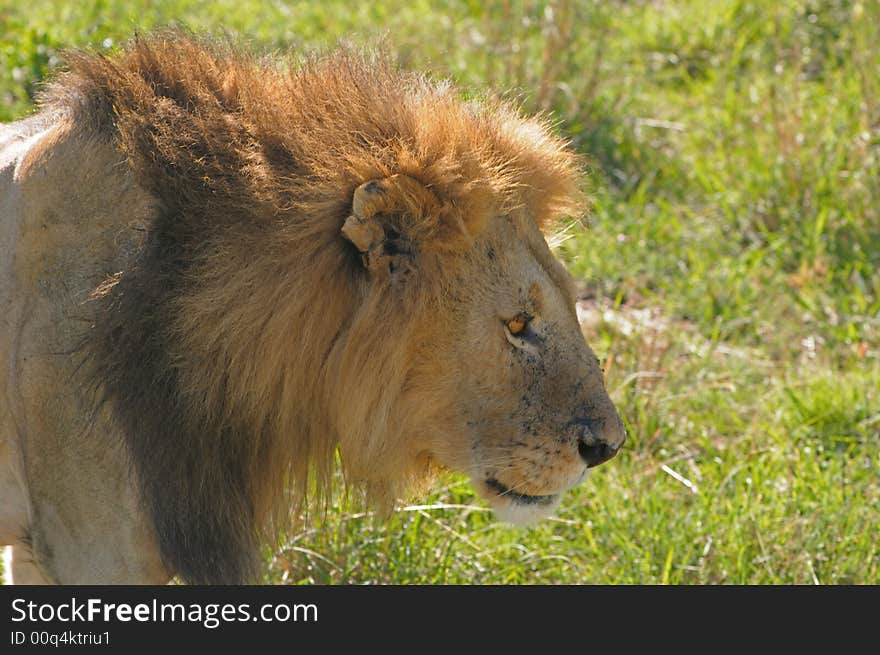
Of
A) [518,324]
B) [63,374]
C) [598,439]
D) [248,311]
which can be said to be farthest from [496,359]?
[63,374]

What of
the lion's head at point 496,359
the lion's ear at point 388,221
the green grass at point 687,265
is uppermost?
the lion's ear at point 388,221

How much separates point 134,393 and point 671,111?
4.26m

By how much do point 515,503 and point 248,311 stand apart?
26.7 inches

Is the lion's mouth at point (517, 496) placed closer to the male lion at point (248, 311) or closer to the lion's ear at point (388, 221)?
the male lion at point (248, 311)

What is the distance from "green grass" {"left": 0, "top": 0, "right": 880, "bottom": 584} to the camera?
3.62 m

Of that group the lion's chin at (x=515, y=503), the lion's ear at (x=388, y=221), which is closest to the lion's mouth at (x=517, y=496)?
the lion's chin at (x=515, y=503)

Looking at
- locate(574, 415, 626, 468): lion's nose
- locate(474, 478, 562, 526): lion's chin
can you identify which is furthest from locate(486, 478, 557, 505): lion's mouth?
locate(574, 415, 626, 468): lion's nose

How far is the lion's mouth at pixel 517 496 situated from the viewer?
2631 mm

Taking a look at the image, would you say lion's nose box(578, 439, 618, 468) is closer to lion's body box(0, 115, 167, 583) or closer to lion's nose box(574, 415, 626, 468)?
lion's nose box(574, 415, 626, 468)

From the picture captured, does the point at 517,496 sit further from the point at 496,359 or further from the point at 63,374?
the point at 63,374

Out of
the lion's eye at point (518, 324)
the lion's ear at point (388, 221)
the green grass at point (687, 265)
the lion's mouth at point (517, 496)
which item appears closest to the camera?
the lion's ear at point (388, 221)

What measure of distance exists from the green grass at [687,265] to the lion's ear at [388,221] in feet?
2.87

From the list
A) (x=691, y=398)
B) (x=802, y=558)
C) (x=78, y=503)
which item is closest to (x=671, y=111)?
(x=691, y=398)

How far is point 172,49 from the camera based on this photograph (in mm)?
2672
